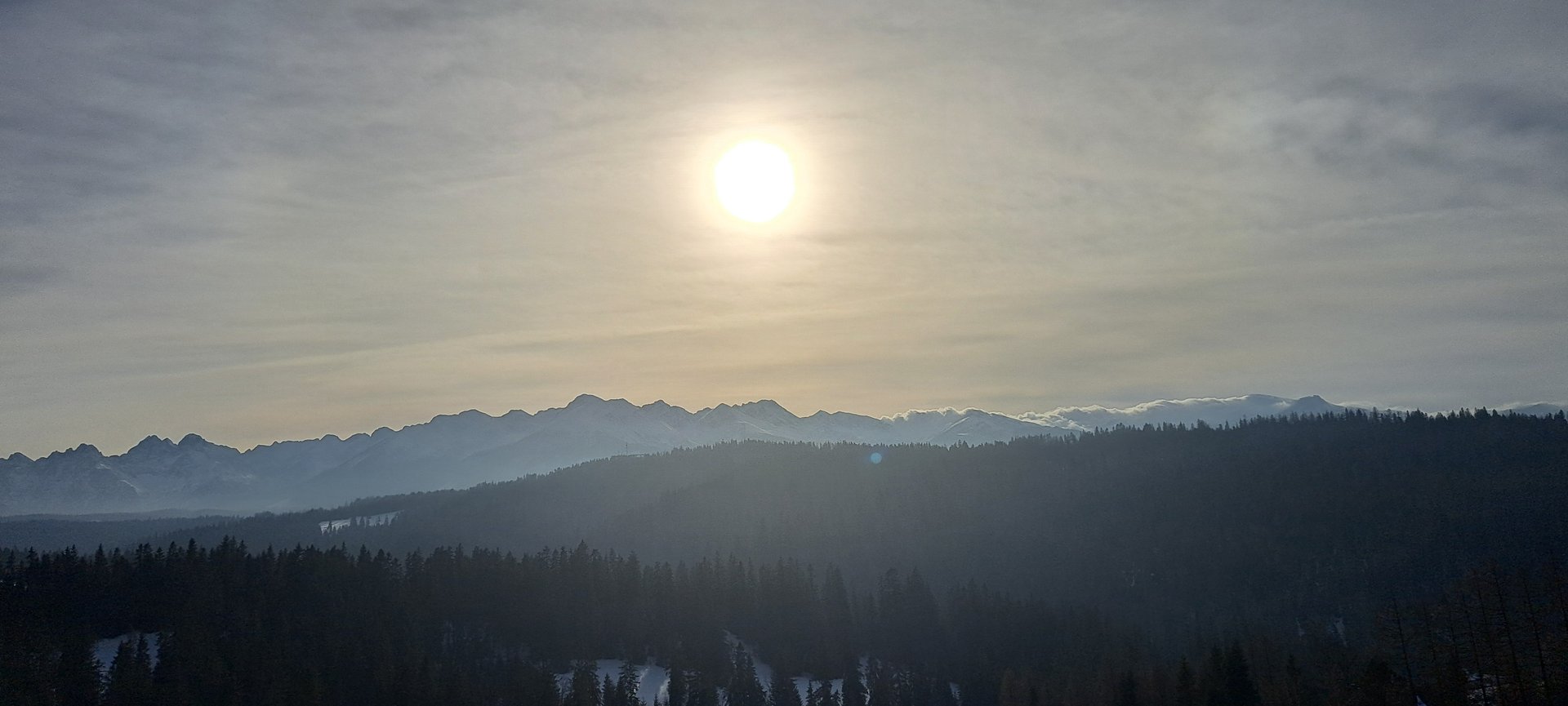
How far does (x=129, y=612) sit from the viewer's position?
5344 inches

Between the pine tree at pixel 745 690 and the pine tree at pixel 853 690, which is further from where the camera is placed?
the pine tree at pixel 853 690

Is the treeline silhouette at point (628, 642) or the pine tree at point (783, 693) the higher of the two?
the treeline silhouette at point (628, 642)

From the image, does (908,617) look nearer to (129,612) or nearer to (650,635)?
(650,635)

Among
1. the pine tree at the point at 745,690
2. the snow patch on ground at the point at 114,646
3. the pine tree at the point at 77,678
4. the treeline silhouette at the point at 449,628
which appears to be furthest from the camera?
the pine tree at the point at 745,690

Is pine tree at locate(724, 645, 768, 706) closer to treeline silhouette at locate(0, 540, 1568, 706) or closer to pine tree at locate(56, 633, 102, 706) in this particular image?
treeline silhouette at locate(0, 540, 1568, 706)

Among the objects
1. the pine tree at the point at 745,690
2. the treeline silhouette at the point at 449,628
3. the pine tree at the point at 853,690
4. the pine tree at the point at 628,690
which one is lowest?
the pine tree at the point at 853,690

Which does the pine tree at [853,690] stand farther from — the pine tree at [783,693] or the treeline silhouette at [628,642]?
the pine tree at [783,693]

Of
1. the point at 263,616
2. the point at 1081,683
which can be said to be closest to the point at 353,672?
the point at 263,616

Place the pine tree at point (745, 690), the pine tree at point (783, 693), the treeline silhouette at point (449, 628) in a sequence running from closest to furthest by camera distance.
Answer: the treeline silhouette at point (449, 628) < the pine tree at point (745, 690) < the pine tree at point (783, 693)

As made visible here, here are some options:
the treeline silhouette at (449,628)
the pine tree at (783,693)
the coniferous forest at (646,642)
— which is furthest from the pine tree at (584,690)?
the pine tree at (783,693)

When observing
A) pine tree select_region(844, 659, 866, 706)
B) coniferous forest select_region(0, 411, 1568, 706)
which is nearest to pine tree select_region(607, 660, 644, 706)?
coniferous forest select_region(0, 411, 1568, 706)

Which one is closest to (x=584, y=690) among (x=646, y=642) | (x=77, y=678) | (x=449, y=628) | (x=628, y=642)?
(x=628, y=642)

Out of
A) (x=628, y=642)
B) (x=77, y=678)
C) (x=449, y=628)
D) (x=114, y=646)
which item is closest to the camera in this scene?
(x=77, y=678)

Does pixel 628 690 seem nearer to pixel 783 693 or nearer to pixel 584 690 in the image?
pixel 584 690
